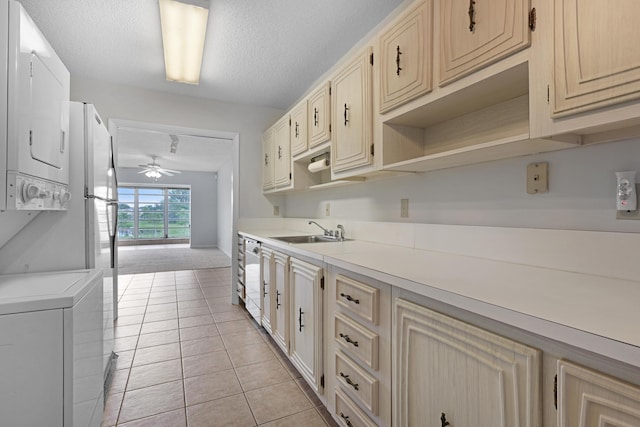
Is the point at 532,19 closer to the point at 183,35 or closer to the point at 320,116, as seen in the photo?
the point at 320,116

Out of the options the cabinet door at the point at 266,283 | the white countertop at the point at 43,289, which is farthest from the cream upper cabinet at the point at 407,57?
the white countertop at the point at 43,289

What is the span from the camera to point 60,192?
1500mm

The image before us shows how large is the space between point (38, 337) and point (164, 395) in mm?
1025

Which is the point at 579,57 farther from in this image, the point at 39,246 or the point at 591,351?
the point at 39,246

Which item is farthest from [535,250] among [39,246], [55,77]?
[39,246]

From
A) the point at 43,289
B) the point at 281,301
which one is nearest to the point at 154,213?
the point at 281,301

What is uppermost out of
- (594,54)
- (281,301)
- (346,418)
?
(594,54)

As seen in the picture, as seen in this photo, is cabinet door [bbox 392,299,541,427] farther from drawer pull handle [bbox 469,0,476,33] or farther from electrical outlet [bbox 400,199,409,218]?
drawer pull handle [bbox 469,0,476,33]

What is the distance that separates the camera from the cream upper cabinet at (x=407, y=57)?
54.0 inches

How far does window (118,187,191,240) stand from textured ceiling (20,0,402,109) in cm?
720

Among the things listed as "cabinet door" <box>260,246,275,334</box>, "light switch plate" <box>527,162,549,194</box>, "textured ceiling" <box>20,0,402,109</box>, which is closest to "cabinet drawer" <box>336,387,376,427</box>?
"cabinet door" <box>260,246,275,334</box>

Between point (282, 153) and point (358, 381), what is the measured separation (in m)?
2.37

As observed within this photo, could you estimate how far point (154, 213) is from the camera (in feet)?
32.1

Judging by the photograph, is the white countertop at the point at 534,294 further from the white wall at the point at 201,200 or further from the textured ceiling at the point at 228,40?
the white wall at the point at 201,200
